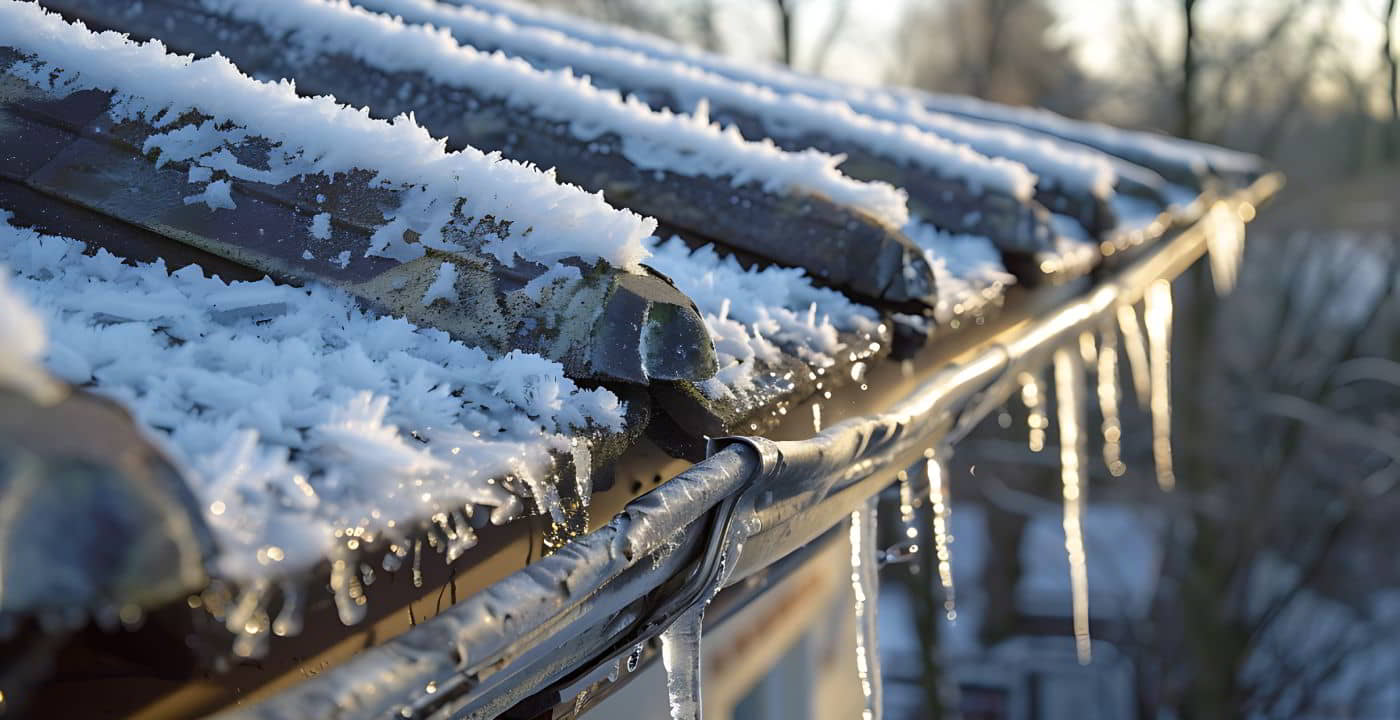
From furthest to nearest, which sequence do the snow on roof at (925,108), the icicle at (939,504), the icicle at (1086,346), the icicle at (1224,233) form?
the icicle at (1224,233) < the snow on roof at (925,108) < the icicle at (1086,346) < the icicle at (939,504)

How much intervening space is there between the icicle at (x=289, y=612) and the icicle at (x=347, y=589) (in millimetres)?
27

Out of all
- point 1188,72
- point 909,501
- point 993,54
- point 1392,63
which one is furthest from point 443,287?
point 993,54

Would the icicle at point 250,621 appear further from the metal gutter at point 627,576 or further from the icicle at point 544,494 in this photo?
the icicle at point 544,494

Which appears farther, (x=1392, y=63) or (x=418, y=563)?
(x=1392, y=63)

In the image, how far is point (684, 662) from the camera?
1.24 m

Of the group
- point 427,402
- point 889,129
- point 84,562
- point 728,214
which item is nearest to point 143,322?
point 427,402

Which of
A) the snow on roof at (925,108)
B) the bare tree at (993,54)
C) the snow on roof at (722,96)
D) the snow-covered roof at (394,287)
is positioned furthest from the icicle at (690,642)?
the bare tree at (993,54)

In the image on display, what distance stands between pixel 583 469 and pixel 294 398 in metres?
0.27

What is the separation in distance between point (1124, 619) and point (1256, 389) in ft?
12.3

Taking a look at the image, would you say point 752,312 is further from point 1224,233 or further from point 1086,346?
point 1224,233

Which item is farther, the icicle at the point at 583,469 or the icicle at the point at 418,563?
the icicle at the point at 583,469

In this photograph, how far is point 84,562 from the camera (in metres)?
0.57

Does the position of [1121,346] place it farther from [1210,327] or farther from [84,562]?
[84,562]

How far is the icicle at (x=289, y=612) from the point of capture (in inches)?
26.9
